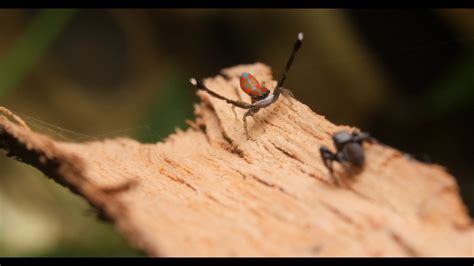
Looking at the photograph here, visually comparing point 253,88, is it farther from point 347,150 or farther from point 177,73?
point 177,73

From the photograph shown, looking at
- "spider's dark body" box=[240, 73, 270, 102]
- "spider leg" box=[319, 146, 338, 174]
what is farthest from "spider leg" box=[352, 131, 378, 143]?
"spider's dark body" box=[240, 73, 270, 102]

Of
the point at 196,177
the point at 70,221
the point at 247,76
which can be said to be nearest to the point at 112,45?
the point at 70,221

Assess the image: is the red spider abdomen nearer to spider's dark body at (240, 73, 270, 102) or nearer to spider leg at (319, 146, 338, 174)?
spider's dark body at (240, 73, 270, 102)

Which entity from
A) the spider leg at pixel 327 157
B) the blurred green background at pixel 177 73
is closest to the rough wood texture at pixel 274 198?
the spider leg at pixel 327 157

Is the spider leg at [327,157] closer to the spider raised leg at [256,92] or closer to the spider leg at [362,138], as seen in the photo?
the spider leg at [362,138]

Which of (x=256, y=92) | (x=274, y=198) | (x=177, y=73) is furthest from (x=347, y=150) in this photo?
(x=177, y=73)

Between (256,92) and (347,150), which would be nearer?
(347,150)

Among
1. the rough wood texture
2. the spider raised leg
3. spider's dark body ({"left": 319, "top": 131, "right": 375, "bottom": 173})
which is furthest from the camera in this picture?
the spider raised leg
